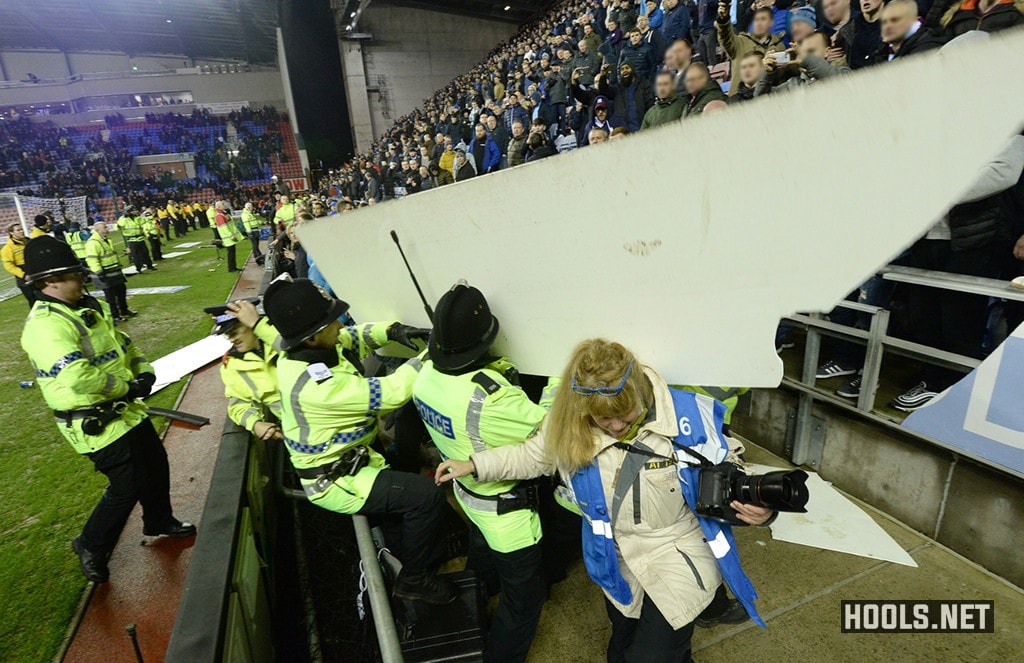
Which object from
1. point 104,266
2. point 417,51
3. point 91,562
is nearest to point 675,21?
point 91,562

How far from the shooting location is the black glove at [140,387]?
118 inches

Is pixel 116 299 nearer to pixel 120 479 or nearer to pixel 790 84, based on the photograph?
pixel 120 479

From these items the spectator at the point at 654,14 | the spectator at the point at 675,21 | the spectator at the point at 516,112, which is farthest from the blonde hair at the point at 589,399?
the spectator at the point at 516,112

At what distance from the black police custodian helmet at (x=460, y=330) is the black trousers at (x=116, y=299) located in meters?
10.1

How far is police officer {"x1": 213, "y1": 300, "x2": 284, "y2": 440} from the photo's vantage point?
298 centimetres

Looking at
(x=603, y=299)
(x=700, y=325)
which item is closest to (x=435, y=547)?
(x=603, y=299)

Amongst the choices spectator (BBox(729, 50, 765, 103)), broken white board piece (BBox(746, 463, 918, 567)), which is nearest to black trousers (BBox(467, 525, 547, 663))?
broken white board piece (BBox(746, 463, 918, 567))

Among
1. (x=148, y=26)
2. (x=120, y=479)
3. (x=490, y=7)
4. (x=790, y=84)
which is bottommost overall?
(x=120, y=479)

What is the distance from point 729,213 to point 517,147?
653 centimetres

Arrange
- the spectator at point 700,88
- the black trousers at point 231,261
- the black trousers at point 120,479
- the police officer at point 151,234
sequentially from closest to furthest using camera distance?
1. the black trousers at point 120,479
2. the spectator at point 700,88
3. the black trousers at point 231,261
4. the police officer at point 151,234

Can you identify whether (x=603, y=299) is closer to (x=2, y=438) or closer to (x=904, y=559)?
(x=904, y=559)

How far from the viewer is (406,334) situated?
270 cm

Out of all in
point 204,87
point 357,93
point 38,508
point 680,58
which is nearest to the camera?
Result: point 38,508

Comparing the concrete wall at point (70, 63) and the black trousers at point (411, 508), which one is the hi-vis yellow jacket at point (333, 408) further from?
the concrete wall at point (70, 63)
